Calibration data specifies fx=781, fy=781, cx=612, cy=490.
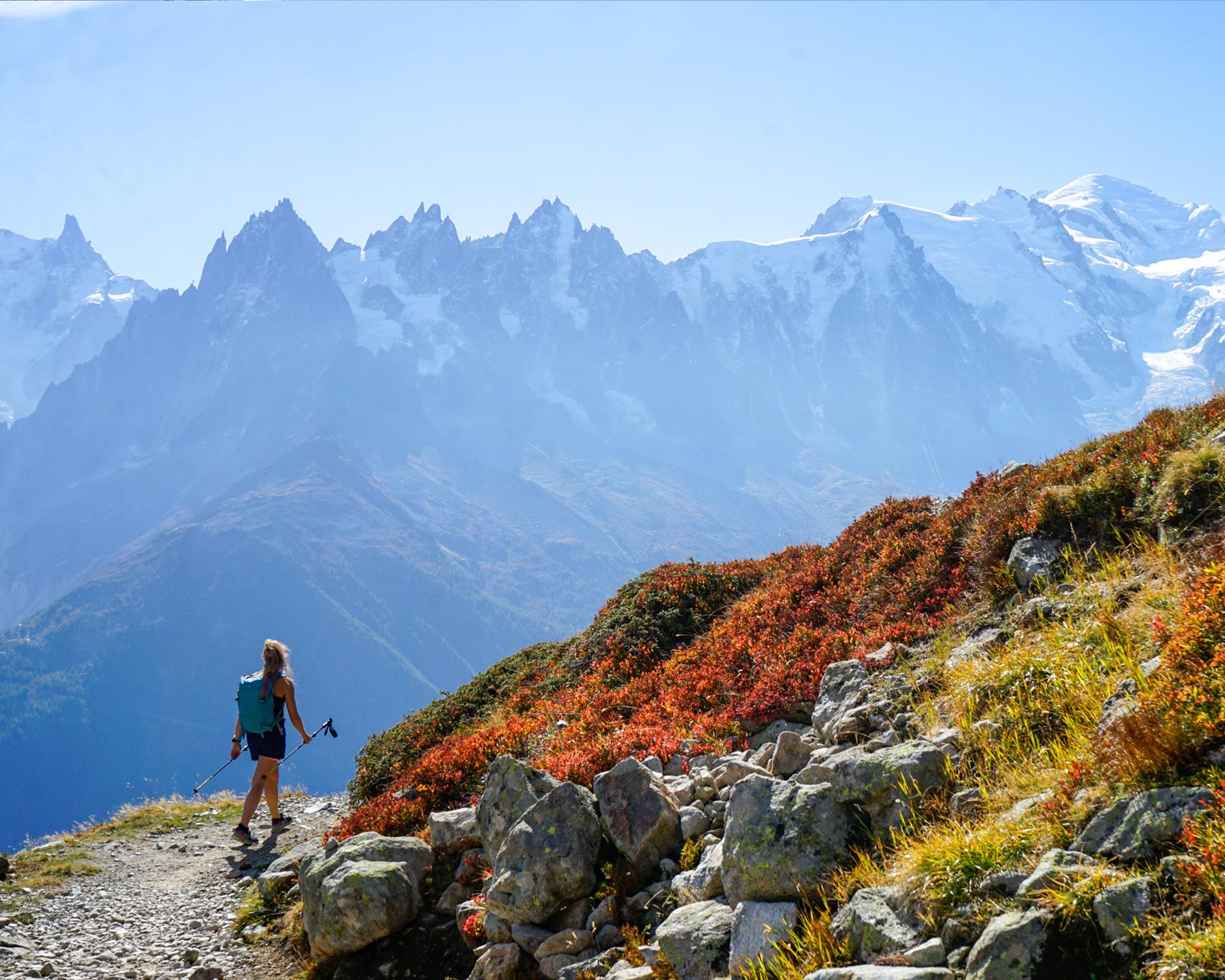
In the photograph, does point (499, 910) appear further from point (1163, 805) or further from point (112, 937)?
point (112, 937)

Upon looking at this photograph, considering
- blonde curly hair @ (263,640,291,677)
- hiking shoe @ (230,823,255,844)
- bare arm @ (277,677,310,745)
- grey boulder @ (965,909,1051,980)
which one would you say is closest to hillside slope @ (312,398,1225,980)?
grey boulder @ (965,909,1051,980)

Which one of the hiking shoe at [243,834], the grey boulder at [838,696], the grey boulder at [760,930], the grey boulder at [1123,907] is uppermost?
the hiking shoe at [243,834]

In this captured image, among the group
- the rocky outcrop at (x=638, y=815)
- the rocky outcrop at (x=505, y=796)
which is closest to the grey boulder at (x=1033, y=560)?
the rocky outcrop at (x=638, y=815)

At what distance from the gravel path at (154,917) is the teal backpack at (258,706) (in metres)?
2.21

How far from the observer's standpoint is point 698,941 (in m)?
6.03

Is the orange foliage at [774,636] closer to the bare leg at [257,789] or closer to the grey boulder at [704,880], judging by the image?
the bare leg at [257,789]

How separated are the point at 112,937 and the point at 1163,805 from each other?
12901 mm

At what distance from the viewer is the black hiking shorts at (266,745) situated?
14461 millimetres

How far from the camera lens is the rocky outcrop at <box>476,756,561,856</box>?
347 inches

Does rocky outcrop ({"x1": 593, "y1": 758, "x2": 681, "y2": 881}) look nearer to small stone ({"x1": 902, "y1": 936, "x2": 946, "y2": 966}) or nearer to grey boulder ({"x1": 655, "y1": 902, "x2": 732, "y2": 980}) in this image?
grey boulder ({"x1": 655, "y1": 902, "x2": 732, "y2": 980})

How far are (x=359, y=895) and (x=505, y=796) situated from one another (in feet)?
6.08

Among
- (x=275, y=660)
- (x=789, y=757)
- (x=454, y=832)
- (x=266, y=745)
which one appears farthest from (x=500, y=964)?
(x=275, y=660)

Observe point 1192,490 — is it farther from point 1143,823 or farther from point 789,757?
point 1143,823

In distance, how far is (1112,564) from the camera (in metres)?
8.70
